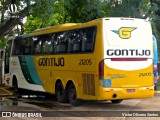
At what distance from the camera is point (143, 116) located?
1189cm

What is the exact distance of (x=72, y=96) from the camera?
15172mm

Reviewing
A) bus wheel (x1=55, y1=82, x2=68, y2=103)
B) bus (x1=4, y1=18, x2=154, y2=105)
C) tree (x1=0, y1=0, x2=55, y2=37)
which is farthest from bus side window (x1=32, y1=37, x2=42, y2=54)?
bus wheel (x1=55, y1=82, x2=68, y2=103)

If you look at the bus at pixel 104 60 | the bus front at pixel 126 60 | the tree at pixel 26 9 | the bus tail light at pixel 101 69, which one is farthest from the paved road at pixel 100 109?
the tree at pixel 26 9

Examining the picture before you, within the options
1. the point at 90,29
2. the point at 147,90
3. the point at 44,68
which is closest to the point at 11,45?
the point at 44,68

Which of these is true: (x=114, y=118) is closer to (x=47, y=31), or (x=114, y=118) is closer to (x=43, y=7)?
(x=43, y=7)

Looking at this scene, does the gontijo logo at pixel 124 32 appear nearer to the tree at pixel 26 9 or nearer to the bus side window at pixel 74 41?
the bus side window at pixel 74 41

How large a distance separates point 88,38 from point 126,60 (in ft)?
5.15

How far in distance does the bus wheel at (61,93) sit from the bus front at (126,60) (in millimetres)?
2749

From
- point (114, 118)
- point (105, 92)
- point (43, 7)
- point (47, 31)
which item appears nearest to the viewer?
point (114, 118)

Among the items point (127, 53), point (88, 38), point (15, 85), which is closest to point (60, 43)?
point (88, 38)

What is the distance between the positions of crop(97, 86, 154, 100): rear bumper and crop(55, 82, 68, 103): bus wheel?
8.62 ft

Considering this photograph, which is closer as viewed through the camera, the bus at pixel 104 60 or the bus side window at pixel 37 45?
the bus at pixel 104 60

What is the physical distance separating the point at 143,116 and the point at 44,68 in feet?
21.5

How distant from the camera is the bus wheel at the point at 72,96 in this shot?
14945mm
